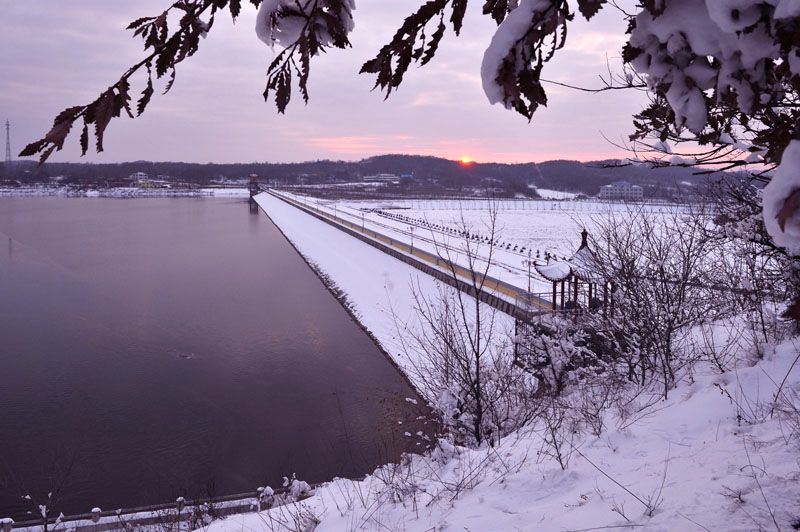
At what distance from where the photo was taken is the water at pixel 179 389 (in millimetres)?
12258

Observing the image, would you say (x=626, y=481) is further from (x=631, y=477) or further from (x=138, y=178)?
(x=138, y=178)

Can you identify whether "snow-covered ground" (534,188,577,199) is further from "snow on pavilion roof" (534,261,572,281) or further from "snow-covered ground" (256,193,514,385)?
"snow on pavilion roof" (534,261,572,281)

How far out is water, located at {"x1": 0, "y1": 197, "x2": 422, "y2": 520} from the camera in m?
12.3

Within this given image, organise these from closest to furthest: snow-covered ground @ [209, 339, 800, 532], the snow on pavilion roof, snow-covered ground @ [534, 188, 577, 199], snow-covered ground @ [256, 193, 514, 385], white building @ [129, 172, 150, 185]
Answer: snow-covered ground @ [209, 339, 800, 532] → the snow on pavilion roof → snow-covered ground @ [256, 193, 514, 385] → snow-covered ground @ [534, 188, 577, 199] → white building @ [129, 172, 150, 185]

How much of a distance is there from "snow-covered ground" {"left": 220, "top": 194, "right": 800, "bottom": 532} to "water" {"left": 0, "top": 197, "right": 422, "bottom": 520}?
17.4 feet

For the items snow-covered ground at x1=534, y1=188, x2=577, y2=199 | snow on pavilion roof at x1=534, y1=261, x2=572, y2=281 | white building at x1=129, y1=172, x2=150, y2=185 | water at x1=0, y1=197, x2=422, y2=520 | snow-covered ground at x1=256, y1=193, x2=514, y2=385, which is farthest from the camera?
white building at x1=129, y1=172, x2=150, y2=185

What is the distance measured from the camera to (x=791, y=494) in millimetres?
4051

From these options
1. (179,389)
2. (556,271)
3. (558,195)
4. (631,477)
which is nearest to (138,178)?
(558,195)

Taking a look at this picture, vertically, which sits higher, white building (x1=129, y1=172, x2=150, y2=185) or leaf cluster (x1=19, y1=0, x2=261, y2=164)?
white building (x1=129, y1=172, x2=150, y2=185)

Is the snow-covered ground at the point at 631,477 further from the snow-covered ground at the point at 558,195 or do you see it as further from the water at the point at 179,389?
the snow-covered ground at the point at 558,195

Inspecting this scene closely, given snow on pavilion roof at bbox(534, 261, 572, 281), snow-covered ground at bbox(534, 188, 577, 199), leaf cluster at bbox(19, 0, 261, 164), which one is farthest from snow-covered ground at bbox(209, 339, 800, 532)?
snow-covered ground at bbox(534, 188, 577, 199)

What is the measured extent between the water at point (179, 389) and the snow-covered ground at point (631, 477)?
17.4 feet

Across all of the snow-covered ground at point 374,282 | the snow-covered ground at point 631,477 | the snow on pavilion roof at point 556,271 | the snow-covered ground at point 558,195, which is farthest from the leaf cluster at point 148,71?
the snow-covered ground at point 558,195

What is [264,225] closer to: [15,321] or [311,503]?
[15,321]
